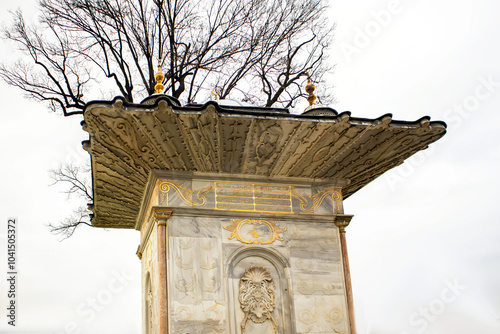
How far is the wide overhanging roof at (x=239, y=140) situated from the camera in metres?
7.84

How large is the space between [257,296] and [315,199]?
197cm

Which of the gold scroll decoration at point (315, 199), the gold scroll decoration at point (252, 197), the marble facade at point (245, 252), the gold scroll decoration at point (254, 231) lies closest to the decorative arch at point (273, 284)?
the marble facade at point (245, 252)

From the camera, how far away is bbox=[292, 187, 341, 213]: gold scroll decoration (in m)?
9.35

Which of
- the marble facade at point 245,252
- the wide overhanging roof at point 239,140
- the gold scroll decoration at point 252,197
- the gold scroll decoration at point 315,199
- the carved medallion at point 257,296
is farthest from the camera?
the gold scroll decoration at point 315,199

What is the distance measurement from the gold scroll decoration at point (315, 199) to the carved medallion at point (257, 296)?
1296mm

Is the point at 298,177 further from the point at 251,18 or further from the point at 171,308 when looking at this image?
the point at 251,18

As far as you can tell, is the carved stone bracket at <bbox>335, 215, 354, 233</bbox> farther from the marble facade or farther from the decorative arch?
the decorative arch

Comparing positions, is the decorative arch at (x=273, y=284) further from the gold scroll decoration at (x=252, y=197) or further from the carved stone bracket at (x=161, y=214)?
the carved stone bracket at (x=161, y=214)

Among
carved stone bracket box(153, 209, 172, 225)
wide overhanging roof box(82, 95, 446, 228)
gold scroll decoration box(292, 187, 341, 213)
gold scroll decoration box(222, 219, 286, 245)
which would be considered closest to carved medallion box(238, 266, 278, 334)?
gold scroll decoration box(222, 219, 286, 245)

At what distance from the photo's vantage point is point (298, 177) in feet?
31.1

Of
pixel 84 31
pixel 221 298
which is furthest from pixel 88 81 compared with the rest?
pixel 221 298

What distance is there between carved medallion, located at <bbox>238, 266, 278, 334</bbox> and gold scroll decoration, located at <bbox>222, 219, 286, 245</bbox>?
1.48 feet

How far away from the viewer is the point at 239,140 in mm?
8414

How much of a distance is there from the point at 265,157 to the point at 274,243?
141 centimetres
